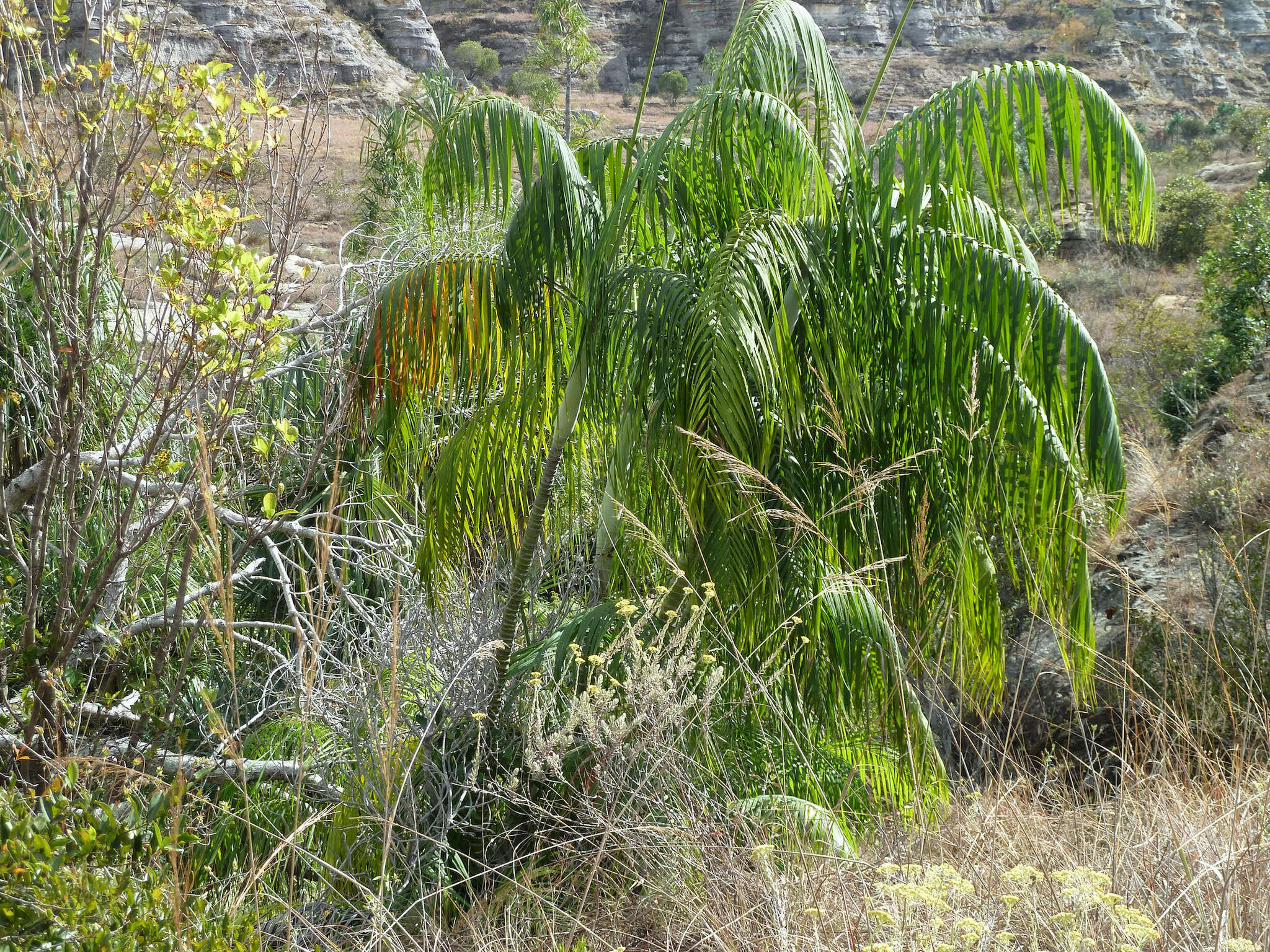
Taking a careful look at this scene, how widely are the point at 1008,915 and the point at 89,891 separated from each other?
1.49 m

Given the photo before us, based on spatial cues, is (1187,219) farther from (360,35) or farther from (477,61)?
(360,35)

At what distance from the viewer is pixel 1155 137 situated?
96.0ft

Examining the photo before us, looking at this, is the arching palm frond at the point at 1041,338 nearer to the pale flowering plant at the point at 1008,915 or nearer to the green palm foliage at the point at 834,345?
the green palm foliage at the point at 834,345

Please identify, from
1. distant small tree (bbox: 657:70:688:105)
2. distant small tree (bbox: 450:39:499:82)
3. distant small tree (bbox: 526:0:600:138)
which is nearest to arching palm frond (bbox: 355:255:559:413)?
distant small tree (bbox: 526:0:600:138)

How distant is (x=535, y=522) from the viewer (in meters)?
3.58

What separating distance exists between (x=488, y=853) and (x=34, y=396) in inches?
82.3

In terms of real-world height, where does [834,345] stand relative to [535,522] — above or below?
above

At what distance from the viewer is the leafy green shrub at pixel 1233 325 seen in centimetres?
977

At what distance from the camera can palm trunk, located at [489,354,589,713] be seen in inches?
135

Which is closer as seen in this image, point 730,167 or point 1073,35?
point 730,167

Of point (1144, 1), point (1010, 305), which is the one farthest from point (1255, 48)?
point (1010, 305)

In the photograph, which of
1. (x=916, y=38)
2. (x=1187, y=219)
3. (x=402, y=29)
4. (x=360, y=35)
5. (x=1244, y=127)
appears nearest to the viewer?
(x=1187, y=219)

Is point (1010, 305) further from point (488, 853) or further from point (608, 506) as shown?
point (488, 853)

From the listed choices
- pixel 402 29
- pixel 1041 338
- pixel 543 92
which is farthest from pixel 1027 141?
pixel 402 29
